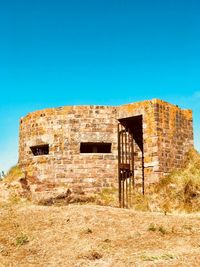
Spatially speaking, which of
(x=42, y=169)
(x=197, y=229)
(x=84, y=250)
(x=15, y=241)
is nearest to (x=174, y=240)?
(x=197, y=229)

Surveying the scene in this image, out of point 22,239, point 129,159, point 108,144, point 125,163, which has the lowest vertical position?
point 22,239

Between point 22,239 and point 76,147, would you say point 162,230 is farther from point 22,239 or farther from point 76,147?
point 76,147

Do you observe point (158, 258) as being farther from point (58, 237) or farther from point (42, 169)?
point (42, 169)

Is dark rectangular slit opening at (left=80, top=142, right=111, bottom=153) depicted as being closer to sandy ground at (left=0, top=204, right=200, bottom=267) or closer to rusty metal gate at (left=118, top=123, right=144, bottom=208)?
rusty metal gate at (left=118, top=123, right=144, bottom=208)

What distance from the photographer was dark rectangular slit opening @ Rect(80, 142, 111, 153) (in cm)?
1576

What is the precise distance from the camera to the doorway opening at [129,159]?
50.1 ft

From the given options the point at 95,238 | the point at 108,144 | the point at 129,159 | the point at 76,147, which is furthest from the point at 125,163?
the point at 95,238

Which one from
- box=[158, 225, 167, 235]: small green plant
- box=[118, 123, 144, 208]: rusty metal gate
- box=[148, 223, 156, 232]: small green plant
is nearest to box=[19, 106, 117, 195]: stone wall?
box=[118, 123, 144, 208]: rusty metal gate

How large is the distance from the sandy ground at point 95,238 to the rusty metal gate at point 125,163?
301 centimetres

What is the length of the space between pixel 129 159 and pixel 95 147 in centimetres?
138

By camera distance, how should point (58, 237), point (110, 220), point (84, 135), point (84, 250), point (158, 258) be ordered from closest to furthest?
point (158, 258) < point (84, 250) < point (58, 237) < point (110, 220) < point (84, 135)

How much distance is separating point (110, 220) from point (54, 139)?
5.44 meters

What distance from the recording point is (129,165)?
51.1 feet

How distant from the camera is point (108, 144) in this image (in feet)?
51.7
